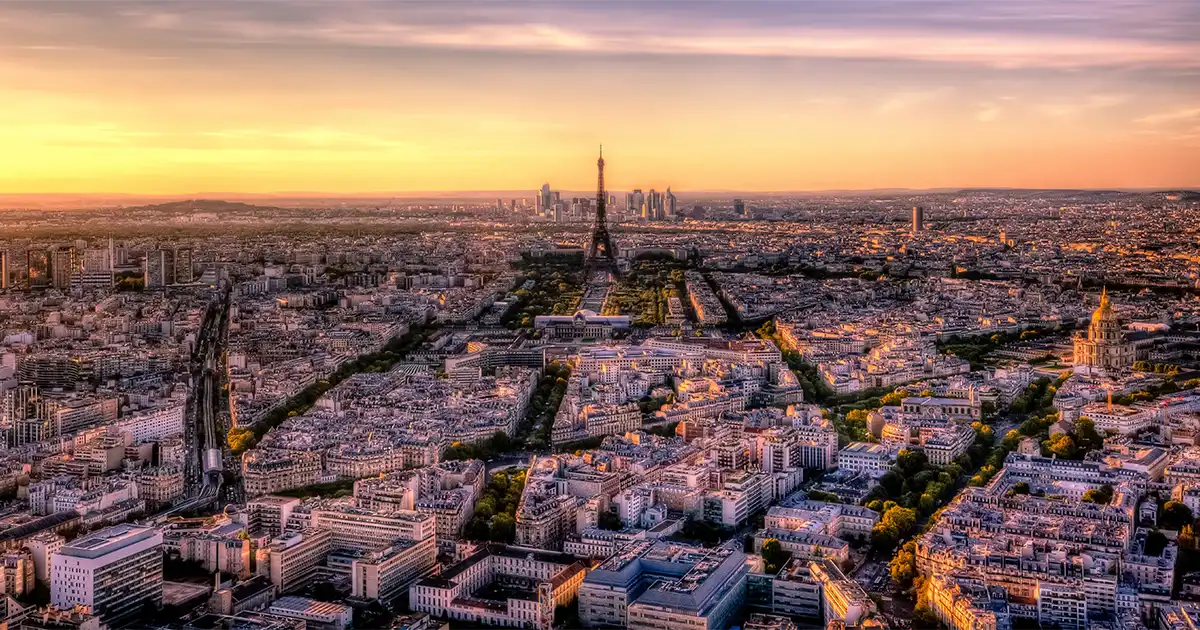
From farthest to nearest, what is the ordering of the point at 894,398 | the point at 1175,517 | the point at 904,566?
the point at 894,398 → the point at 1175,517 → the point at 904,566

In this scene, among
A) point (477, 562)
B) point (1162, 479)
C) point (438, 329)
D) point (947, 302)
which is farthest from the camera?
point (947, 302)

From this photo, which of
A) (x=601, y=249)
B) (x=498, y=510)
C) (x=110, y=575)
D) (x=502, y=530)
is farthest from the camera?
(x=601, y=249)

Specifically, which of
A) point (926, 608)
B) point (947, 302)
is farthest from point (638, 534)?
point (947, 302)

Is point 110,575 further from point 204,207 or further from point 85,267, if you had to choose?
point 204,207

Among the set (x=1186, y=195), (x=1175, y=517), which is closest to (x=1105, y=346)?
(x=1175, y=517)

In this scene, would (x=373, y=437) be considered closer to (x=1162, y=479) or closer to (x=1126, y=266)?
(x=1162, y=479)

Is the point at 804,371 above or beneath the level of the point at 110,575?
above

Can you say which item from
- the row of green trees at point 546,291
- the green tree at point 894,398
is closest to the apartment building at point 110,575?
the green tree at point 894,398

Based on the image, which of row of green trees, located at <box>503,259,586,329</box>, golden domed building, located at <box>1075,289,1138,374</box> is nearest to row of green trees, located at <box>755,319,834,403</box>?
golden domed building, located at <box>1075,289,1138,374</box>
